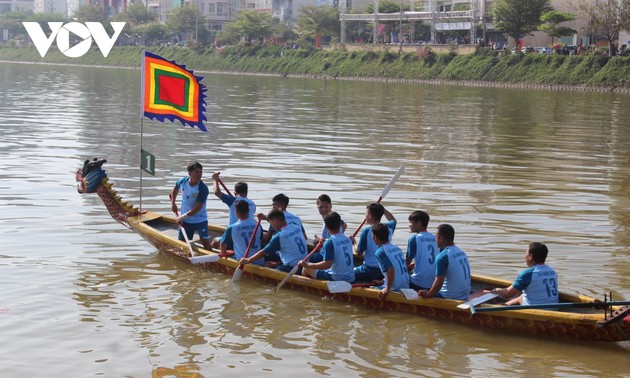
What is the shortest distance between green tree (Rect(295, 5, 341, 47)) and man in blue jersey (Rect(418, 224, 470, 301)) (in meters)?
75.9

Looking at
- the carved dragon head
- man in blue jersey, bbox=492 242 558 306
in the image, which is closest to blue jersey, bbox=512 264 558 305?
man in blue jersey, bbox=492 242 558 306

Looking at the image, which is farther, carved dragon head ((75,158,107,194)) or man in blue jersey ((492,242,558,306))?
carved dragon head ((75,158,107,194))

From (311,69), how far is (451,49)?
13.5 metres

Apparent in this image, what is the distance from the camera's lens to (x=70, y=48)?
114500 millimetres

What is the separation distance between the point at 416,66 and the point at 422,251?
59728 millimetres

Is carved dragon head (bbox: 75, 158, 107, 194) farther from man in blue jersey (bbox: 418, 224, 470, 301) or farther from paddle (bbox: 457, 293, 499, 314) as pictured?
paddle (bbox: 457, 293, 499, 314)

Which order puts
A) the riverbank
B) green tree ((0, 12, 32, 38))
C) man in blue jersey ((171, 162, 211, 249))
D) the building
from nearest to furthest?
man in blue jersey ((171, 162, 211, 249)), the riverbank, green tree ((0, 12, 32, 38)), the building

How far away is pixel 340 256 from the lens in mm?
11578

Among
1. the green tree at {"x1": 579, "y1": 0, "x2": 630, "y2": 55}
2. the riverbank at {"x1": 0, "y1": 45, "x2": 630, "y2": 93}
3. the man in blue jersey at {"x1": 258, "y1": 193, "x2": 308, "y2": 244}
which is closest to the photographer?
the man in blue jersey at {"x1": 258, "y1": 193, "x2": 308, "y2": 244}

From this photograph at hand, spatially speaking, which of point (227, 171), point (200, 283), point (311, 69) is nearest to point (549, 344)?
point (200, 283)

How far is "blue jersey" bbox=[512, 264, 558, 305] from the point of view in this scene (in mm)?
10220

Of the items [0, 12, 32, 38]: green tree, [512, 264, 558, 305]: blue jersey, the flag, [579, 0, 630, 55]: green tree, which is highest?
[0, 12, 32, 38]: green tree

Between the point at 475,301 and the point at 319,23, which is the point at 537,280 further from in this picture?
the point at 319,23

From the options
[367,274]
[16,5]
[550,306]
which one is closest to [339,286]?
[367,274]
